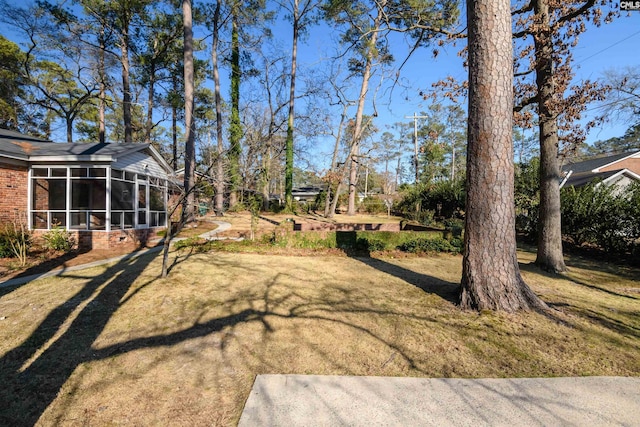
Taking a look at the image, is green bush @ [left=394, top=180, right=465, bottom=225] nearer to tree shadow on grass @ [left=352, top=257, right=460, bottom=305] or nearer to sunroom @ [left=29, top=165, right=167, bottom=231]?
tree shadow on grass @ [left=352, top=257, right=460, bottom=305]

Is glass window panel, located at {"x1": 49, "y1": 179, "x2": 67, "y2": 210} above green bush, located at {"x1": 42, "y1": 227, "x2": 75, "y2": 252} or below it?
above

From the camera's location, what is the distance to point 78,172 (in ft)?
31.1

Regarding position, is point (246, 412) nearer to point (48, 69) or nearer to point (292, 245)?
point (292, 245)

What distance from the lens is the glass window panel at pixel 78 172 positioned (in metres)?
9.37

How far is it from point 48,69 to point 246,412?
28.8 metres

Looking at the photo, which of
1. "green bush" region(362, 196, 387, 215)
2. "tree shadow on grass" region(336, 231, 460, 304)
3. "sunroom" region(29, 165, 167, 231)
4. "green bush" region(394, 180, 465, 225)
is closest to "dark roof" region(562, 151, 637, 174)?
"green bush" region(394, 180, 465, 225)

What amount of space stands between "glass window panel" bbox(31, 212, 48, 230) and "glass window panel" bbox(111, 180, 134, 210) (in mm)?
1856

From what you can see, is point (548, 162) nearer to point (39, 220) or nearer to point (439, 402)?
point (439, 402)

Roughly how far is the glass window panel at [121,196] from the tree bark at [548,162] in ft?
42.4

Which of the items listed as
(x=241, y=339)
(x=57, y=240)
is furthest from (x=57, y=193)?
(x=241, y=339)

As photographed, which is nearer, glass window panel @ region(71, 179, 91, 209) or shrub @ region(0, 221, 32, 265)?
shrub @ region(0, 221, 32, 265)

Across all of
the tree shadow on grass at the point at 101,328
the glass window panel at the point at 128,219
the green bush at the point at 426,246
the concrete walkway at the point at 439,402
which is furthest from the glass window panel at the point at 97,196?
the concrete walkway at the point at 439,402

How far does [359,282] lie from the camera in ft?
18.3

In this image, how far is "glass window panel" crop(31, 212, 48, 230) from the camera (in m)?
9.12
